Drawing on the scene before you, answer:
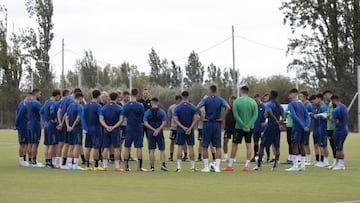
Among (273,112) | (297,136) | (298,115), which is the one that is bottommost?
(297,136)

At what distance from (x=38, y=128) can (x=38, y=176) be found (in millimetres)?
4051

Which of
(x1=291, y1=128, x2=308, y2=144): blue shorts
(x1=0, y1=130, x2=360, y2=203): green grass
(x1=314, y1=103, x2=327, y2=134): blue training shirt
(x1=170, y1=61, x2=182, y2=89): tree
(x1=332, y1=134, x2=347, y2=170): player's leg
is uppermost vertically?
(x1=170, y1=61, x2=182, y2=89): tree

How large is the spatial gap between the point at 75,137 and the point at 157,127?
2.51m

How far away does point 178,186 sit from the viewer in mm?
15984

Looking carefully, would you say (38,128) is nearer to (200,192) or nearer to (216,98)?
(216,98)

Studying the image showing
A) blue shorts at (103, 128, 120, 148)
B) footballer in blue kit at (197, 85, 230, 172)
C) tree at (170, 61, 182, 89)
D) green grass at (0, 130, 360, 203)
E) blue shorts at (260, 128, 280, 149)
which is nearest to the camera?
green grass at (0, 130, 360, 203)

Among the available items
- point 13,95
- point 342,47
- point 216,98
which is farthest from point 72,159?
point 13,95

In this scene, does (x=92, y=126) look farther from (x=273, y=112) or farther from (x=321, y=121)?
(x=321, y=121)

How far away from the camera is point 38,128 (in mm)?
Result: 22359

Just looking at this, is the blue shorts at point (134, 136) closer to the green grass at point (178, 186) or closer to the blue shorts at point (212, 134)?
the green grass at point (178, 186)

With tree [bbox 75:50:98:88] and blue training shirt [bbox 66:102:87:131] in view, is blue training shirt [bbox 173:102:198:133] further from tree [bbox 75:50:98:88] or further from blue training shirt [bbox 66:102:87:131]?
tree [bbox 75:50:98:88]

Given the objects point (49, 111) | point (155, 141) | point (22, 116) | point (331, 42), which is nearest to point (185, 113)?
point (155, 141)

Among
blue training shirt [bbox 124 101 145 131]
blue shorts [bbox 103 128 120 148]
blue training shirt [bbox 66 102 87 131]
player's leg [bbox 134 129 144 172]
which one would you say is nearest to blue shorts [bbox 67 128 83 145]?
blue training shirt [bbox 66 102 87 131]

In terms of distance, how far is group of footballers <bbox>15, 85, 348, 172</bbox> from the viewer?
66.6 feet
